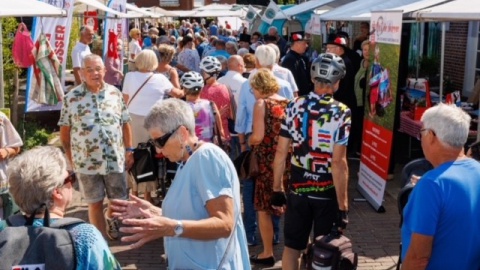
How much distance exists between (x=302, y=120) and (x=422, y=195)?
1.68 metres

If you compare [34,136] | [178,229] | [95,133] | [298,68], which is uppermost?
[298,68]

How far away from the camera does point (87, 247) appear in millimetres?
2365

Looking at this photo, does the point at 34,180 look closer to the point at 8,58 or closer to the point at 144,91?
the point at 144,91

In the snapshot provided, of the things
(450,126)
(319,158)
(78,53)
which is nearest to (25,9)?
(319,158)

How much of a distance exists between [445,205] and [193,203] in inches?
47.0

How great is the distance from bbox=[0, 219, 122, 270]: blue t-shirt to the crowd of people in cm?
1

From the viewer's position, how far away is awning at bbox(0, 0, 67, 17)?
5516 millimetres

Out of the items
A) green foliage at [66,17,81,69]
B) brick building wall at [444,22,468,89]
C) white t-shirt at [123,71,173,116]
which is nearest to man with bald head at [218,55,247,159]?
white t-shirt at [123,71,173,116]

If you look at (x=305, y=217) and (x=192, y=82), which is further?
(x=192, y=82)

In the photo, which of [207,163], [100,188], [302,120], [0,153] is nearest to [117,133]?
[100,188]

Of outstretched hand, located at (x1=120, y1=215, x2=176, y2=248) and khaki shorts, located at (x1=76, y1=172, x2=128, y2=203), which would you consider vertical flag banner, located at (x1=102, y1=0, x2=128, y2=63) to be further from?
outstretched hand, located at (x1=120, y1=215, x2=176, y2=248)

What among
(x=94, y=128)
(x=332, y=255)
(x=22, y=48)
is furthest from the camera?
(x=22, y=48)

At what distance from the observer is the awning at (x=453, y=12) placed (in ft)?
18.4

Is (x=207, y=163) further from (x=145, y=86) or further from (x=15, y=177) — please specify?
(x=145, y=86)
